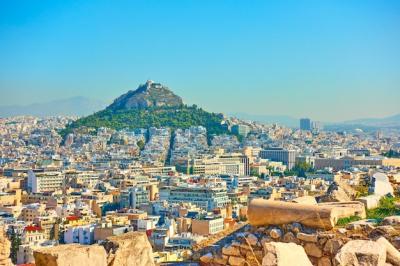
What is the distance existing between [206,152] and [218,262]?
63279mm

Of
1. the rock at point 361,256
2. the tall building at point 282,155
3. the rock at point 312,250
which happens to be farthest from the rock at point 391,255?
the tall building at point 282,155

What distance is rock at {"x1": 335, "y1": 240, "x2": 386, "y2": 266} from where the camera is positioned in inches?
114

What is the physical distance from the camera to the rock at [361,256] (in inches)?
114

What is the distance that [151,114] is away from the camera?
93625mm

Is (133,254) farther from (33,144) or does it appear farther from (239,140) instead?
(33,144)

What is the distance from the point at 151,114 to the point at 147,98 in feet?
16.1

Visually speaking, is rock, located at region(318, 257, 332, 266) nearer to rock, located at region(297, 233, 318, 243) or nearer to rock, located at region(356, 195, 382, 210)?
rock, located at region(297, 233, 318, 243)

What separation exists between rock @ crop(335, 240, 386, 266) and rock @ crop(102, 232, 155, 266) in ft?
3.07

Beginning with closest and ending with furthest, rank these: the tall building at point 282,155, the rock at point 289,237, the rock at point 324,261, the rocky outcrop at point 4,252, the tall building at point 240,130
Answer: the rock at point 324,261, the rock at point 289,237, the rocky outcrop at point 4,252, the tall building at point 282,155, the tall building at point 240,130

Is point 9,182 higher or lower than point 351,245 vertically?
lower

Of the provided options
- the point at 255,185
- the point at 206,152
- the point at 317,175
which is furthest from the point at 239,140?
the point at 255,185

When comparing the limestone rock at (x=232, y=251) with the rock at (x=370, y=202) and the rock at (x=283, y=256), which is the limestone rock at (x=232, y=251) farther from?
the rock at (x=370, y=202)

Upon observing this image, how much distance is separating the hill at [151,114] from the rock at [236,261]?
267 feet

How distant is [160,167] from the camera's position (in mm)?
55094
